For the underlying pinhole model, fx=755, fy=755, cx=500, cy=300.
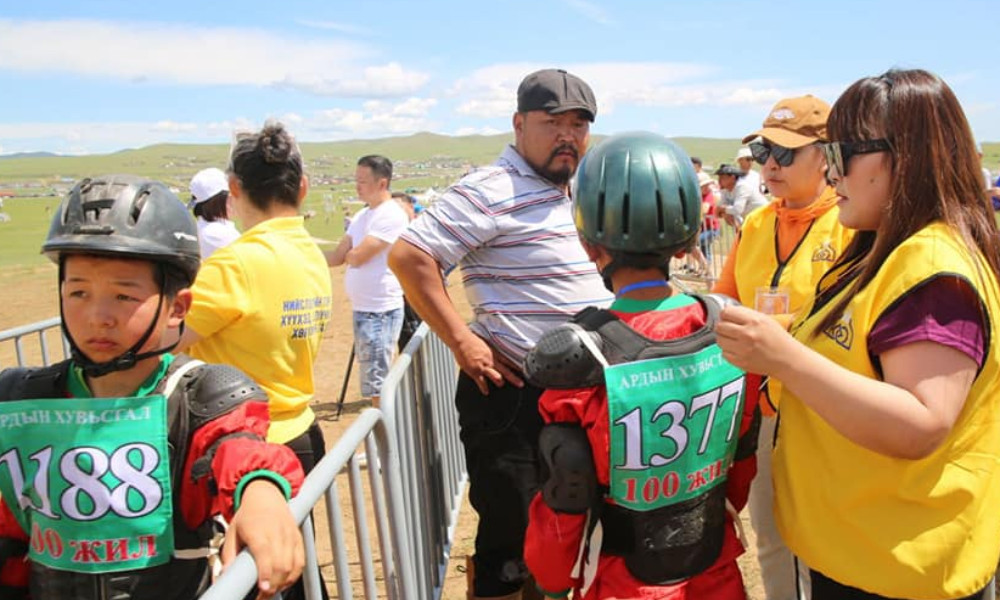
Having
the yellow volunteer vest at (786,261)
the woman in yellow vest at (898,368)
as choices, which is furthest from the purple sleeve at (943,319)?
the yellow volunteer vest at (786,261)

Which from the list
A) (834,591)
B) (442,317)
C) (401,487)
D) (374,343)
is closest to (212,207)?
(374,343)

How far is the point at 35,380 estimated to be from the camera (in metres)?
1.87

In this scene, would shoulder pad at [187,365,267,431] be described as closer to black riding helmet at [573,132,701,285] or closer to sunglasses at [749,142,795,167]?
black riding helmet at [573,132,701,285]

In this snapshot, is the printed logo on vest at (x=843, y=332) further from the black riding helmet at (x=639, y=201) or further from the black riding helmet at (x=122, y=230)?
the black riding helmet at (x=122, y=230)

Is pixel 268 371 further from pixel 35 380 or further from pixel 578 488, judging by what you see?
pixel 578 488

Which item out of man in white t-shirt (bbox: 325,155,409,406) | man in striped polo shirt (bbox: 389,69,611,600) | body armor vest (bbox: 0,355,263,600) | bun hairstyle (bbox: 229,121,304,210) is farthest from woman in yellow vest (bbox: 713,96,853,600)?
man in white t-shirt (bbox: 325,155,409,406)

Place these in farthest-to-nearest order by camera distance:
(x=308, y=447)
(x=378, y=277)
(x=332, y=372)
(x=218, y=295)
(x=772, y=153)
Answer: (x=332, y=372) < (x=378, y=277) < (x=772, y=153) < (x=308, y=447) < (x=218, y=295)

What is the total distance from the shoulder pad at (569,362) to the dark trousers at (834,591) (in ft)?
2.77

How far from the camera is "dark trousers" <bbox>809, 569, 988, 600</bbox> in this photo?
194 centimetres

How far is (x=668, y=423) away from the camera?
1939mm

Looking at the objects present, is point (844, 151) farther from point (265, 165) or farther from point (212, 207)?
point (212, 207)

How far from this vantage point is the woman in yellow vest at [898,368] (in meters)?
1.74

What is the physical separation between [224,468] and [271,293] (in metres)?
1.34

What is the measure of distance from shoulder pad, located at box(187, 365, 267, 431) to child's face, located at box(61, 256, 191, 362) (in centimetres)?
17
